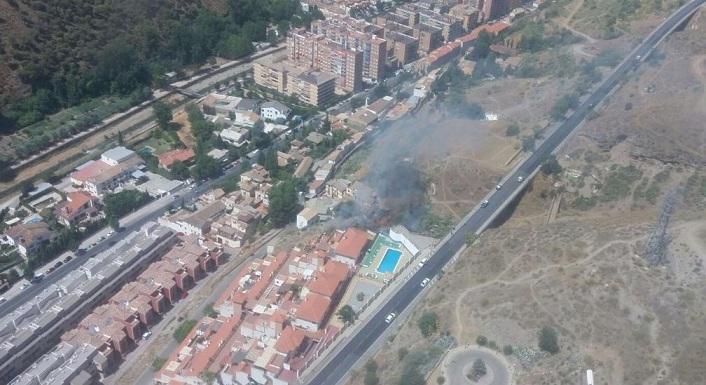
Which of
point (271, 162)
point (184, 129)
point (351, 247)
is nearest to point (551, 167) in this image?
point (351, 247)

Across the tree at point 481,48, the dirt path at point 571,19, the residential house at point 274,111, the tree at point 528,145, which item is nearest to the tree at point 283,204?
the residential house at point 274,111

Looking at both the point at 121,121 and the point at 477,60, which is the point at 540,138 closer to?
the point at 477,60

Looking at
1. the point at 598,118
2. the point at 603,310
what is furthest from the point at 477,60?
the point at 603,310

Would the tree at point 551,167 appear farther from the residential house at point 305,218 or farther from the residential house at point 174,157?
the residential house at point 174,157

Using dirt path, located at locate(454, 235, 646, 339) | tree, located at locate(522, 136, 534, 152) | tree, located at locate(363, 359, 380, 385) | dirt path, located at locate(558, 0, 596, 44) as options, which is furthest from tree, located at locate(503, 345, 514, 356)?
dirt path, located at locate(558, 0, 596, 44)

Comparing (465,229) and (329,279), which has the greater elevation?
(465,229)

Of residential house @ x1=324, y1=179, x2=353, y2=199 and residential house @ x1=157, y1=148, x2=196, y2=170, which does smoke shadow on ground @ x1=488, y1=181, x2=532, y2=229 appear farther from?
residential house @ x1=157, y1=148, x2=196, y2=170

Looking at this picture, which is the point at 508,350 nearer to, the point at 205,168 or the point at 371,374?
the point at 371,374
